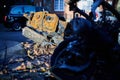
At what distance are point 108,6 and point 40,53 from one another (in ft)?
24.5

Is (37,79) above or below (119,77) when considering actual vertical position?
below

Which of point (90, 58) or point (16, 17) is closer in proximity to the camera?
point (90, 58)

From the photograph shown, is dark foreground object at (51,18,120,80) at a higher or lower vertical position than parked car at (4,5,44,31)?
higher

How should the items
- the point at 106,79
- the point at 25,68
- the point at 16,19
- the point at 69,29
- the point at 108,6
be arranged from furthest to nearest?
the point at 16,19, the point at 25,68, the point at 69,29, the point at 108,6, the point at 106,79

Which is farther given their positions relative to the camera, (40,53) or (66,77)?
(40,53)

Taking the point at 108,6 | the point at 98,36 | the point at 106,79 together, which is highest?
the point at 108,6

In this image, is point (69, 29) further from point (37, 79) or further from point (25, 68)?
point (25, 68)

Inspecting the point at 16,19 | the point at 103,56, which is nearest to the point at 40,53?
the point at 103,56

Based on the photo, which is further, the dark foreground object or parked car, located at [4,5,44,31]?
parked car, located at [4,5,44,31]

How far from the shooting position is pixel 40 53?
11070 millimetres

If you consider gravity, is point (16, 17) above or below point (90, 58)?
below

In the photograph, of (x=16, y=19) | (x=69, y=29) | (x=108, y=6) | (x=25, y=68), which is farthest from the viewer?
(x=16, y=19)

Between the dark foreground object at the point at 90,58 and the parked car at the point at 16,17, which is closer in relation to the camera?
the dark foreground object at the point at 90,58

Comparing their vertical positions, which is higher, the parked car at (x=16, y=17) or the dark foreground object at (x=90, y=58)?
the dark foreground object at (x=90, y=58)
